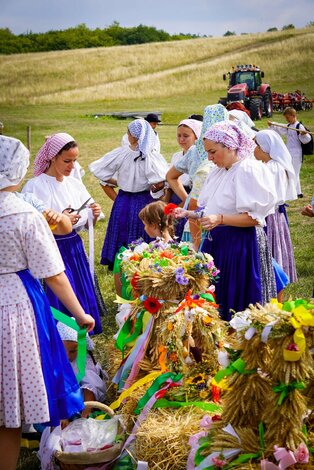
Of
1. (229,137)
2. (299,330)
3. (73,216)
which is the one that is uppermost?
(229,137)

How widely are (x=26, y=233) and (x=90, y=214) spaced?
2010 mm

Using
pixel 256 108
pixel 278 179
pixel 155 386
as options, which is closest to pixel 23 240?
pixel 155 386

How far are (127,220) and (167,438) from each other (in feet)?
11.6

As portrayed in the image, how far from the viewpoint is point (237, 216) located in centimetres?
442

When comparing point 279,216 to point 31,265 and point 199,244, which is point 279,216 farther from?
point 31,265

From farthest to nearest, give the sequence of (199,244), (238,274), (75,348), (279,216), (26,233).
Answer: (279,216)
(199,244)
(238,274)
(75,348)
(26,233)

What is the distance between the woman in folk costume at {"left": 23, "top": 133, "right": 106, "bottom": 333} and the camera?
484cm

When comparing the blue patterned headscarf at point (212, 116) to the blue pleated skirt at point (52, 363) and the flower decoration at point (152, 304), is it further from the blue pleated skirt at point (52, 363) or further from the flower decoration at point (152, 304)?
the blue pleated skirt at point (52, 363)

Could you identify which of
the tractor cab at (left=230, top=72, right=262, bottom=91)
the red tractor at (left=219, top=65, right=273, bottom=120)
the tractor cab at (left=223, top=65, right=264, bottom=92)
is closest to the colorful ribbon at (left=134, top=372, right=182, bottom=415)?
the red tractor at (left=219, top=65, right=273, bottom=120)

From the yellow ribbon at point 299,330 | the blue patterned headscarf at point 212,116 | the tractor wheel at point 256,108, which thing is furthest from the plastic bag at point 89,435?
the tractor wheel at point 256,108

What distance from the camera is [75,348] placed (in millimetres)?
4336

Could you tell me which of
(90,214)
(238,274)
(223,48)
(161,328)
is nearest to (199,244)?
(238,274)

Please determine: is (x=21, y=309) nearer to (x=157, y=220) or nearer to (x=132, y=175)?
(x=157, y=220)

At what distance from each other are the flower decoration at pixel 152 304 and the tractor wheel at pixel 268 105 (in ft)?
71.6
